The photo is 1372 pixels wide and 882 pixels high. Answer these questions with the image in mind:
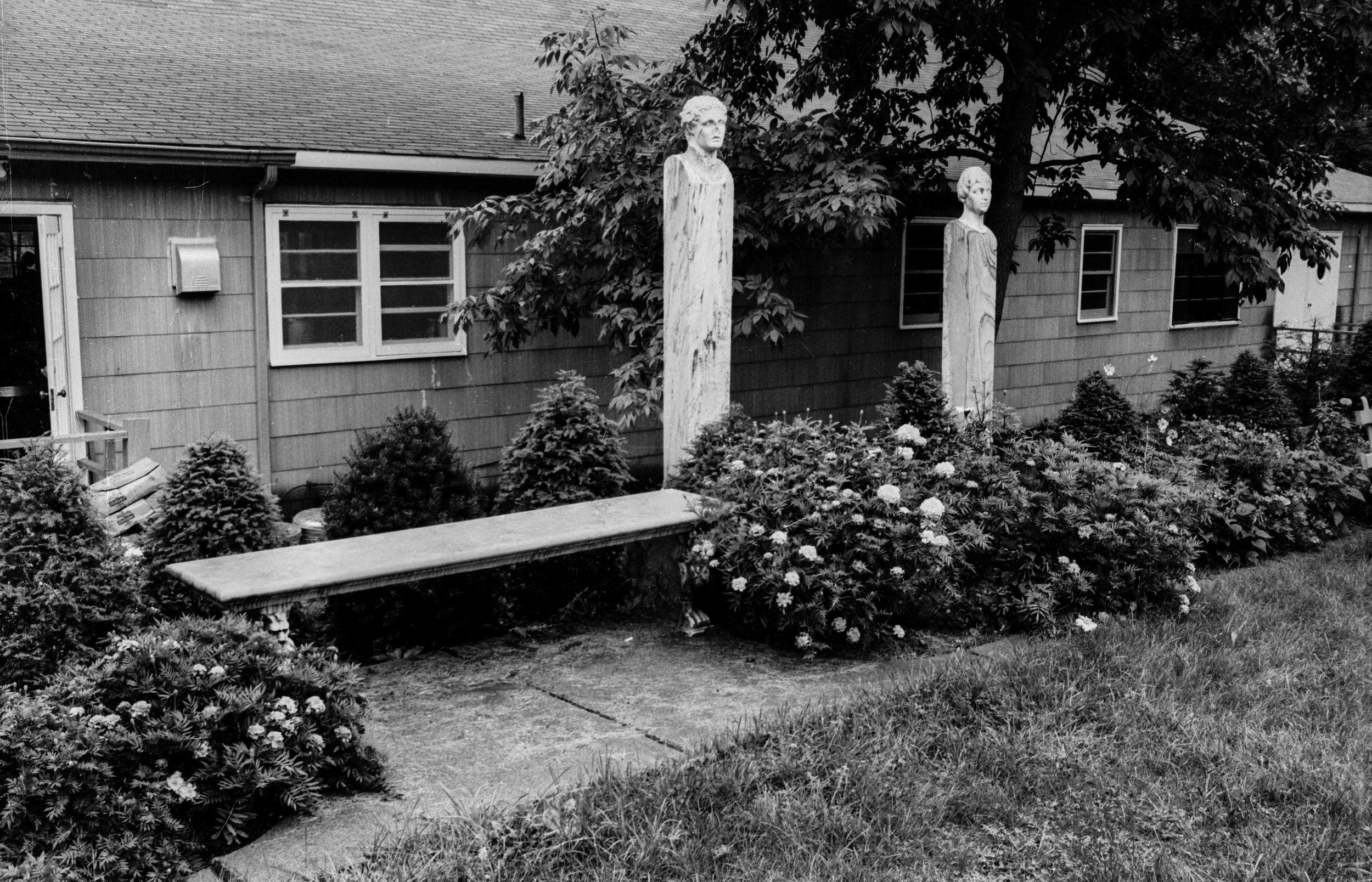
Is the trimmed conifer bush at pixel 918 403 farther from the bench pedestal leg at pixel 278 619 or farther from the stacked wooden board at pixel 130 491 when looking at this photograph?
the stacked wooden board at pixel 130 491

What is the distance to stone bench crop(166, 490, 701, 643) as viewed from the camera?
15.1ft

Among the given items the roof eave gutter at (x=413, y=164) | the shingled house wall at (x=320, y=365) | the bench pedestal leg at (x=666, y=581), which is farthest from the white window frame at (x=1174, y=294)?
the bench pedestal leg at (x=666, y=581)

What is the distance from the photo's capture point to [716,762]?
4.09 meters

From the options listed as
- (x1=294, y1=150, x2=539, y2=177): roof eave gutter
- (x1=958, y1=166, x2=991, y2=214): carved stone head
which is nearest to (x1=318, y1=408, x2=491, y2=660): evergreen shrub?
(x1=294, y1=150, x2=539, y2=177): roof eave gutter

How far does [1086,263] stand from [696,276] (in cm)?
954

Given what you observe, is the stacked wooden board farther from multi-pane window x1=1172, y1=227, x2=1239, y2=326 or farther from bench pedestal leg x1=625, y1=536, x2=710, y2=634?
multi-pane window x1=1172, y1=227, x2=1239, y2=326

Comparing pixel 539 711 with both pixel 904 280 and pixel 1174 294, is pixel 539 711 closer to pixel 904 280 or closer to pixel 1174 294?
pixel 904 280

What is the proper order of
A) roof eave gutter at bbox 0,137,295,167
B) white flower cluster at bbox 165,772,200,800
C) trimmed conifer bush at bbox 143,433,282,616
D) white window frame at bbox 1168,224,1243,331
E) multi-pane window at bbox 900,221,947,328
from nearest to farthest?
white flower cluster at bbox 165,772,200,800
trimmed conifer bush at bbox 143,433,282,616
roof eave gutter at bbox 0,137,295,167
multi-pane window at bbox 900,221,947,328
white window frame at bbox 1168,224,1243,331

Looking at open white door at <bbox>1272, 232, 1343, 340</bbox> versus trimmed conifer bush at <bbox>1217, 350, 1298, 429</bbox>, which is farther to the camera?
open white door at <bbox>1272, 232, 1343, 340</bbox>

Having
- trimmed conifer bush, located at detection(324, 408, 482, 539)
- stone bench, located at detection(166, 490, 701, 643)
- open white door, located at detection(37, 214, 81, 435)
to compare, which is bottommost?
stone bench, located at detection(166, 490, 701, 643)

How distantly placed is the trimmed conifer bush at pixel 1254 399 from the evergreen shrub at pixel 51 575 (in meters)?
8.30

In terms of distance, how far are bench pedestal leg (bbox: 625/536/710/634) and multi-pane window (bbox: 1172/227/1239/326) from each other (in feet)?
39.0

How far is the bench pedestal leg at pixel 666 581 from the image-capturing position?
19.7 ft

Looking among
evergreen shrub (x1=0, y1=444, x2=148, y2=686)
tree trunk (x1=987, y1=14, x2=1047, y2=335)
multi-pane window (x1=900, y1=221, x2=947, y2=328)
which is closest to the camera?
evergreen shrub (x1=0, y1=444, x2=148, y2=686)
